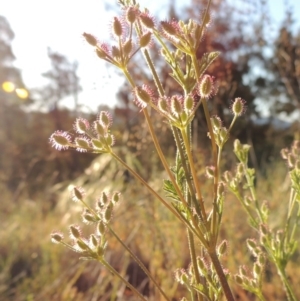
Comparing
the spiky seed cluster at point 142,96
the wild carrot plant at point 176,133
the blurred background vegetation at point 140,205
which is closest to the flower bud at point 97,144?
the wild carrot plant at point 176,133

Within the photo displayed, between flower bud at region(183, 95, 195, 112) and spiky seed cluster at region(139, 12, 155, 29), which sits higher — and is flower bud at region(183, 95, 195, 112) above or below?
below

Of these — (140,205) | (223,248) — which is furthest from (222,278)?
(140,205)

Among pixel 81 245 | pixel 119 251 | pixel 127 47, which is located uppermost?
pixel 127 47

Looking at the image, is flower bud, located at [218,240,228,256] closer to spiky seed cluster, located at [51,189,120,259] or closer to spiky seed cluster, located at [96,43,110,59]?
spiky seed cluster, located at [51,189,120,259]

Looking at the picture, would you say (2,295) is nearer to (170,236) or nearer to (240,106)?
(170,236)

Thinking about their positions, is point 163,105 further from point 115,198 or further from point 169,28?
point 115,198

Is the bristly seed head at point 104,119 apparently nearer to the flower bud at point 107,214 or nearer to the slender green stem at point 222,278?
the flower bud at point 107,214

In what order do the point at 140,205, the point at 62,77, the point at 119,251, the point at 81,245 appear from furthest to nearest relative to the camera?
the point at 62,77 → the point at 119,251 → the point at 140,205 → the point at 81,245

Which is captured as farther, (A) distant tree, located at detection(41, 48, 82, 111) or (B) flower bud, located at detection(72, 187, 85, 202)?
(A) distant tree, located at detection(41, 48, 82, 111)

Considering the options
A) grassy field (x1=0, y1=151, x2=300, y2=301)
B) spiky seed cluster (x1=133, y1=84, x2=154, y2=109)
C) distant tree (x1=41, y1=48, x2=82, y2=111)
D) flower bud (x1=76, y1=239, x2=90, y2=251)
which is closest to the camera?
spiky seed cluster (x1=133, y1=84, x2=154, y2=109)

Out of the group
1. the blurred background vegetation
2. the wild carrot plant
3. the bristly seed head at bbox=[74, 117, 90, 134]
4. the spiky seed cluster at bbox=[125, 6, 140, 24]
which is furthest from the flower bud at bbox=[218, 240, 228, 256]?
the blurred background vegetation

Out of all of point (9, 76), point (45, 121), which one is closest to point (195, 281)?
point (45, 121)
